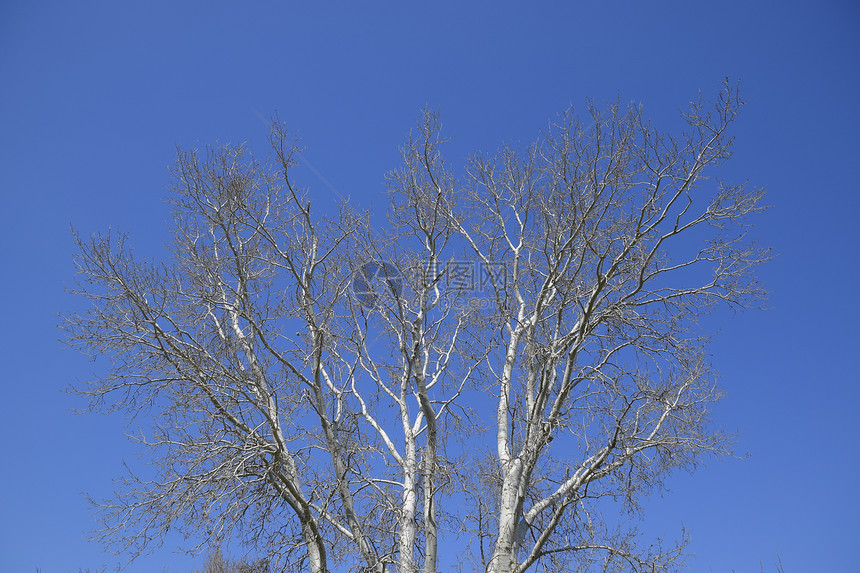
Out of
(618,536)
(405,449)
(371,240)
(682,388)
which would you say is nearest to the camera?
(618,536)

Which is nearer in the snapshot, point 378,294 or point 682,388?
point 682,388

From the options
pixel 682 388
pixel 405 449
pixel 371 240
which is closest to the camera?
pixel 682 388

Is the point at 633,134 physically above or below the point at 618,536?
above

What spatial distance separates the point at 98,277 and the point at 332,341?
3.30 m

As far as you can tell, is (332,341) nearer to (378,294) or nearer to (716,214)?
(378,294)

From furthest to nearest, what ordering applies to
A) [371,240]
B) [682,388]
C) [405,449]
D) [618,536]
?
[371,240], [405,449], [682,388], [618,536]

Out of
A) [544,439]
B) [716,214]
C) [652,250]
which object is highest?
[716,214]

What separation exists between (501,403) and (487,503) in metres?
1.47

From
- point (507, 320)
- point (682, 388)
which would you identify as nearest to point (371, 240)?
point (507, 320)

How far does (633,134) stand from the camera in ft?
28.4

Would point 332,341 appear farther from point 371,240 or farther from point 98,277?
point 98,277

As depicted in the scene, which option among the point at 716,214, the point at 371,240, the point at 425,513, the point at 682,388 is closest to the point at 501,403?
the point at 425,513

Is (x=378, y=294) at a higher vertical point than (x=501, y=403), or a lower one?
higher

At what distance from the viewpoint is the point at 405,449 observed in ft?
30.8
